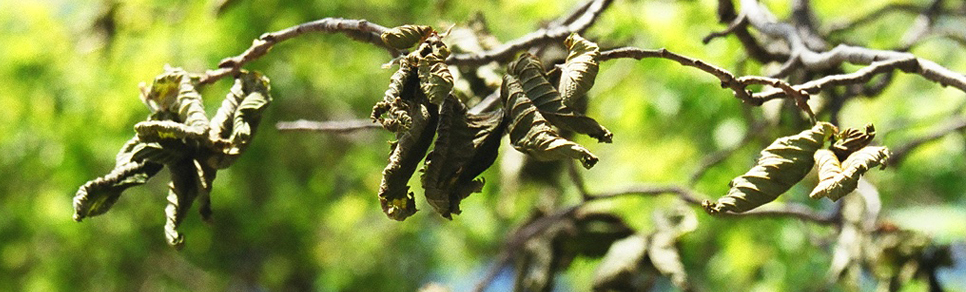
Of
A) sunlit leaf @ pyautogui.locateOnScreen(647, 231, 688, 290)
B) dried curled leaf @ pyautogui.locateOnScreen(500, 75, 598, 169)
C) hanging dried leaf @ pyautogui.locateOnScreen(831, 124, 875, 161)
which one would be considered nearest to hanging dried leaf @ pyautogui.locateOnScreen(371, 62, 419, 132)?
dried curled leaf @ pyautogui.locateOnScreen(500, 75, 598, 169)

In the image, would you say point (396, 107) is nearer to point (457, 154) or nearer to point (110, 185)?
point (457, 154)

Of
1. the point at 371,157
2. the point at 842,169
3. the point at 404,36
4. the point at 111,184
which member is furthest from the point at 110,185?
the point at 371,157

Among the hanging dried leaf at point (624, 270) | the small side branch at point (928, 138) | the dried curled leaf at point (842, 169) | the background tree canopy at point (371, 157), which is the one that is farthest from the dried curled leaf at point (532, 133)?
the small side branch at point (928, 138)

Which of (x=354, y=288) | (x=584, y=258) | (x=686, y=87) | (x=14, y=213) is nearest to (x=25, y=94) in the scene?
(x=14, y=213)

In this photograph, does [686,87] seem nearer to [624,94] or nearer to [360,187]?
[624,94]

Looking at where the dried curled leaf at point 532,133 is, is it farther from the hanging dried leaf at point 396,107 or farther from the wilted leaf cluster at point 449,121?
the hanging dried leaf at point 396,107
